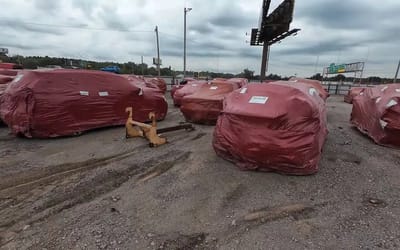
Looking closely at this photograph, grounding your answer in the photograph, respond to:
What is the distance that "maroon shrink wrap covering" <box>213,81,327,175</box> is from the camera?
3.32 m

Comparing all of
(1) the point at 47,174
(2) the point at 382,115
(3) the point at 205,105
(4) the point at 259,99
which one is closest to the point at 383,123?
(2) the point at 382,115

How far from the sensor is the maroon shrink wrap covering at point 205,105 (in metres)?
6.98

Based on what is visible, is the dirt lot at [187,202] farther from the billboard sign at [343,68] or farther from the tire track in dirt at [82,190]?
the billboard sign at [343,68]

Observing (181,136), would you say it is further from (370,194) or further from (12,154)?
(370,194)

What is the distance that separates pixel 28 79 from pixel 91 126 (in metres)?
1.64

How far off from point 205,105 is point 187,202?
176 inches

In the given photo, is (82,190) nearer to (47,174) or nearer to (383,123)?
(47,174)

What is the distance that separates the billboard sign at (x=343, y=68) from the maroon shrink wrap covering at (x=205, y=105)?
29.2 meters

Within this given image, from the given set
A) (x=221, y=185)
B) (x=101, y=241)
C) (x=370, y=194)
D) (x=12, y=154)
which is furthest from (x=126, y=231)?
(x=12, y=154)

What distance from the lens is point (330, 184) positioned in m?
3.29

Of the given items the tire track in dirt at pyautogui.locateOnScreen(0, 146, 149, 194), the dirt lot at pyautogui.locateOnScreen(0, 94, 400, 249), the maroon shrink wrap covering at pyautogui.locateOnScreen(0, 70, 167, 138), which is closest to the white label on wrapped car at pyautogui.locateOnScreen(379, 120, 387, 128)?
the dirt lot at pyautogui.locateOnScreen(0, 94, 400, 249)

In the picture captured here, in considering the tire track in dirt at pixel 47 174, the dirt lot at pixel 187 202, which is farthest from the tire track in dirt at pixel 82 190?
the tire track in dirt at pixel 47 174

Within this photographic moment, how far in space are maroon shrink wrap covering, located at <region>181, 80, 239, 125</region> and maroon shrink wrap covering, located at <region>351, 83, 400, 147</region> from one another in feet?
11.9

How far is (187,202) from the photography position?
282 cm
